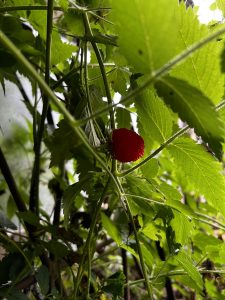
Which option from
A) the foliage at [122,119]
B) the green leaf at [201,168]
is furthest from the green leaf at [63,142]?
the green leaf at [201,168]

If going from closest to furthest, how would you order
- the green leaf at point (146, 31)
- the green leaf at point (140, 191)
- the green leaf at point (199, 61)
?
the green leaf at point (146, 31) < the green leaf at point (199, 61) < the green leaf at point (140, 191)

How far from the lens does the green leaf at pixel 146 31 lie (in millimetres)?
214

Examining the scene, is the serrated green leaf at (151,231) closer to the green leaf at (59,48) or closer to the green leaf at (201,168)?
the green leaf at (201,168)

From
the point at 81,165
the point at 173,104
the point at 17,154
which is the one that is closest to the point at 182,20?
the point at 173,104

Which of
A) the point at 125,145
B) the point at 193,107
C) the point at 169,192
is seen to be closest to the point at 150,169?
the point at 169,192

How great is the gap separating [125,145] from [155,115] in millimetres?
56

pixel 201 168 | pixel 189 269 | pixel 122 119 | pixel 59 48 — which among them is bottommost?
pixel 189 269

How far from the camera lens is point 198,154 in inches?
16.9

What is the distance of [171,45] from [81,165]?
0.32 metres

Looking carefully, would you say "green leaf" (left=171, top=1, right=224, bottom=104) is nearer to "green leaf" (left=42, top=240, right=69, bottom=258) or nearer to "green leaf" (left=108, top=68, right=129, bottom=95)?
"green leaf" (left=108, top=68, right=129, bottom=95)

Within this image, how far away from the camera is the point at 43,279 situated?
534mm

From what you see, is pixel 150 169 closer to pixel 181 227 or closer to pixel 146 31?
pixel 181 227

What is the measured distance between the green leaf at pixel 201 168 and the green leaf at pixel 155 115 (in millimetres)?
20

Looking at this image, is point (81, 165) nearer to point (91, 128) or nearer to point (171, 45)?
point (91, 128)
